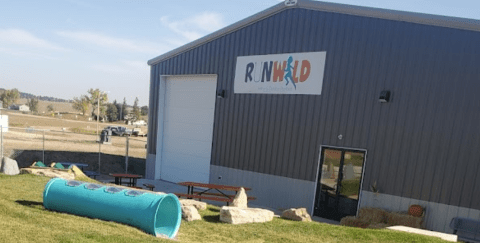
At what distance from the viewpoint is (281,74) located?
13.2m

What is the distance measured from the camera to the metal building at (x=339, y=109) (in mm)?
10023

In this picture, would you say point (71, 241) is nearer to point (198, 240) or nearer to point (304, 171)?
point (198, 240)

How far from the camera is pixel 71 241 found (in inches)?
197

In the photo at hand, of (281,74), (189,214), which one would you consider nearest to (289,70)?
(281,74)

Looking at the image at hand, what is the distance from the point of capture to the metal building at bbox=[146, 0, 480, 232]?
1002cm

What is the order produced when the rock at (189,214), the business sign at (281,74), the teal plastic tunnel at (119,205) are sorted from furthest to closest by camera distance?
the business sign at (281,74)
the rock at (189,214)
the teal plastic tunnel at (119,205)

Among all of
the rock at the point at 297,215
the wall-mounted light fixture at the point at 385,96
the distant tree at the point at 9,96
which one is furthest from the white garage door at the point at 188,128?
the distant tree at the point at 9,96

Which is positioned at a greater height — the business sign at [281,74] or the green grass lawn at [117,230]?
the business sign at [281,74]

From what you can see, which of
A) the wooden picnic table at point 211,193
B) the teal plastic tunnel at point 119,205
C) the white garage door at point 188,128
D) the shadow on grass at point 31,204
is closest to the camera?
the teal plastic tunnel at point 119,205

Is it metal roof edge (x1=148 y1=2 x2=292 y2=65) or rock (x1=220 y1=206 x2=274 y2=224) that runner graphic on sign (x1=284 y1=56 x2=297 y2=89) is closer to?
metal roof edge (x1=148 y1=2 x2=292 y2=65)

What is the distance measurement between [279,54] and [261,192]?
5.21 metres

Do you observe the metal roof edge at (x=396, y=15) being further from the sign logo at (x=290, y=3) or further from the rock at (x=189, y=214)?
the rock at (x=189, y=214)

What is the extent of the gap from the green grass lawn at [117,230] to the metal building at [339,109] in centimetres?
300

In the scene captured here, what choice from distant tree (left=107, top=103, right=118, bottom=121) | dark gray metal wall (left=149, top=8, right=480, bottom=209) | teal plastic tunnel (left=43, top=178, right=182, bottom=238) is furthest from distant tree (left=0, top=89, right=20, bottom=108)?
teal plastic tunnel (left=43, top=178, right=182, bottom=238)
